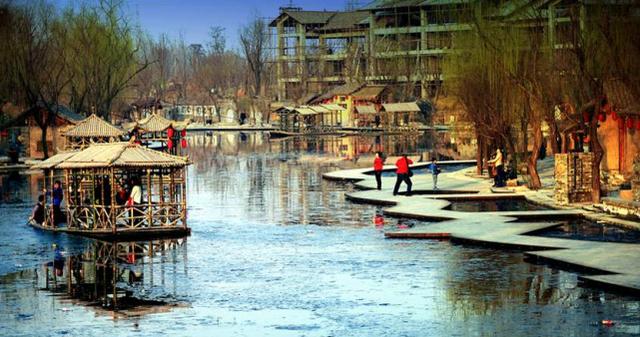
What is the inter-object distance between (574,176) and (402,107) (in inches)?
3034

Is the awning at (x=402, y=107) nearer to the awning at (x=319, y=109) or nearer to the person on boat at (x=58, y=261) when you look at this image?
the awning at (x=319, y=109)

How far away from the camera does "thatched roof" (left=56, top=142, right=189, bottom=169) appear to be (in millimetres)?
36188

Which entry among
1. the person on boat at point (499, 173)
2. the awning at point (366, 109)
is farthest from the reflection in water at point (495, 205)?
the awning at point (366, 109)

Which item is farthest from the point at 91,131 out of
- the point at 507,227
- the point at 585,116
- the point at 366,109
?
the point at 366,109

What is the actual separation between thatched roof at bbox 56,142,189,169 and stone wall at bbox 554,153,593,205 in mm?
12022

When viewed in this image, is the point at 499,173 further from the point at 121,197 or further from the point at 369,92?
the point at 369,92

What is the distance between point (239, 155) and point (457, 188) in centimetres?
3623

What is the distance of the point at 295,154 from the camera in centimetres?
8369

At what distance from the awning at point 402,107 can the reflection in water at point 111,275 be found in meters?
83.2

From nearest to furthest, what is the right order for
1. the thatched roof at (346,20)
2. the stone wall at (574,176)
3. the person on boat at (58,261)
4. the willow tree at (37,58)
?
the person on boat at (58,261) → the stone wall at (574,176) → the willow tree at (37,58) → the thatched roof at (346,20)

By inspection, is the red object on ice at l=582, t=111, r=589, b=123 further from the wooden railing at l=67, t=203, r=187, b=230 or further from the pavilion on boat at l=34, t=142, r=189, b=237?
the wooden railing at l=67, t=203, r=187, b=230

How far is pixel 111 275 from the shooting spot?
28.8 m

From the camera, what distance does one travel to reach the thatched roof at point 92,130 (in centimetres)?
6056

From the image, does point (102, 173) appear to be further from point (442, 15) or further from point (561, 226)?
point (442, 15)
